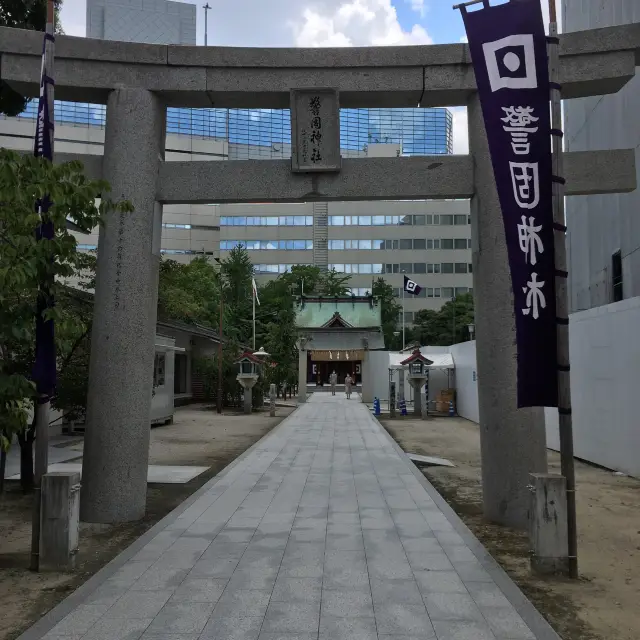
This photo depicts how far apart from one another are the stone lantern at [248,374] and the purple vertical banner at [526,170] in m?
23.6

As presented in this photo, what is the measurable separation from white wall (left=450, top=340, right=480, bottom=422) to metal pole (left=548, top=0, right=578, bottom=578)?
1754cm

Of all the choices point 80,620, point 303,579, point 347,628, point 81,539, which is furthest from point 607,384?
point 80,620

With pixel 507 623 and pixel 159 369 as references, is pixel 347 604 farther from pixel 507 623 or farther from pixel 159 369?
pixel 159 369

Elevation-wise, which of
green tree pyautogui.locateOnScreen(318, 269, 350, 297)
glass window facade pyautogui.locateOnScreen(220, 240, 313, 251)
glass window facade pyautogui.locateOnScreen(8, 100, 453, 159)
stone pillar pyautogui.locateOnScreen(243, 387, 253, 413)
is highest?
glass window facade pyautogui.locateOnScreen(8, 100, 453, 159)

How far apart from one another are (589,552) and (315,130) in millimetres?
6025

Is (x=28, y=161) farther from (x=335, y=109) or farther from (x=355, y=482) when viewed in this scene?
(x=355, y=482)

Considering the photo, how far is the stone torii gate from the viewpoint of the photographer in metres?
7.57

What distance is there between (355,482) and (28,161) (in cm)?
736

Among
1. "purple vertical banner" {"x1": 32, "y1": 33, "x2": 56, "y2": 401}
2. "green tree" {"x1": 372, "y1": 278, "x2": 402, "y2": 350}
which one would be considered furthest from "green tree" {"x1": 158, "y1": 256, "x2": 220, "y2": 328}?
"purple vertical banner" {"x1": 32, "y1": 33, "x2": 56, "y2": 401}

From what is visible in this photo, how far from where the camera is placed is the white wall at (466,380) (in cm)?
2398

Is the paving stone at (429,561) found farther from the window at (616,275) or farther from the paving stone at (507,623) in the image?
the window at (616,275)

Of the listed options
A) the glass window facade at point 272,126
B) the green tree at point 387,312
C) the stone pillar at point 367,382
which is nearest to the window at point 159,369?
the stone pillar at point 367,382

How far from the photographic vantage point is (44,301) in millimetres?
5762

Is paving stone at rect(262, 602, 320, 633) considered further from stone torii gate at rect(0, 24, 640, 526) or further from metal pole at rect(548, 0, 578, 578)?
stone torii gate at rect(0, 24, 640, 526)
